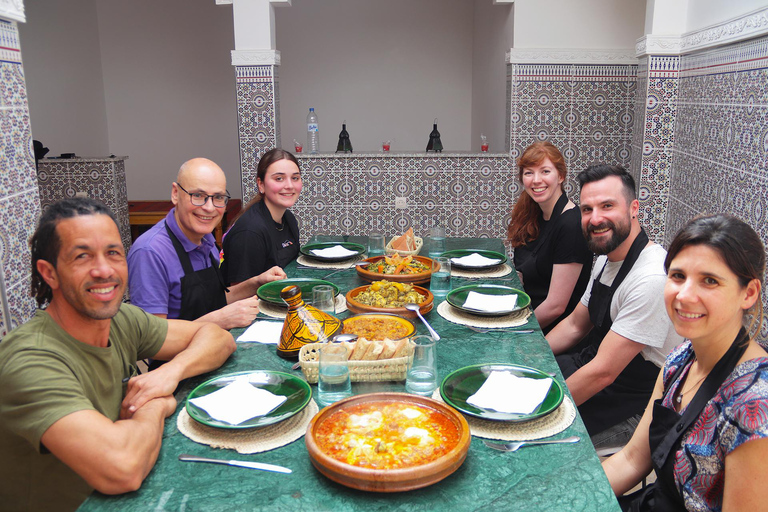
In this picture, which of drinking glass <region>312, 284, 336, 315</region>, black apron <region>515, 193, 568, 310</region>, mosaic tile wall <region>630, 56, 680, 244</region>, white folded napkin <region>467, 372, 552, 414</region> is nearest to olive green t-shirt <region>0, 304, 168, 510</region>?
drinking glass <region>312, 284, 336, 315</region>

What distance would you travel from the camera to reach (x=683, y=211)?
4.49 metres

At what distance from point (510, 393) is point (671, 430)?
424mm

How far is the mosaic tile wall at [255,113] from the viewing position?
5.43m

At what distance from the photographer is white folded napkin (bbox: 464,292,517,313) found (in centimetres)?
253

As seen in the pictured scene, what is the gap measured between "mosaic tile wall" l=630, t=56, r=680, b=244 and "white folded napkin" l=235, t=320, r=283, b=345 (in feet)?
11.5

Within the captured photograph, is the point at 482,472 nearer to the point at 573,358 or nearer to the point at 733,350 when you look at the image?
the point at 733,350

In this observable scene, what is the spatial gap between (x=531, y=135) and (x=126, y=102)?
5.76 m

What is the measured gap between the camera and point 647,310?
89.6 inches

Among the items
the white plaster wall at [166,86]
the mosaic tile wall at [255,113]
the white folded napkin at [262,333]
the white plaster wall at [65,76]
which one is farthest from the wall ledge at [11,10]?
the white plaster wall at [166,86]

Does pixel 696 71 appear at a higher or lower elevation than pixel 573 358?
higher

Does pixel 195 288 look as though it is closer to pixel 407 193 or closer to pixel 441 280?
pixel 441 280

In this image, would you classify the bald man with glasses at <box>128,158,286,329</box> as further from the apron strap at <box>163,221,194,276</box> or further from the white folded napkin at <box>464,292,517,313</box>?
the white folded napkin at <box>464,292,517,313</box>

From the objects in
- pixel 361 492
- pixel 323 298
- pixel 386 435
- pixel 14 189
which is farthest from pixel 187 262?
pixel 361 492

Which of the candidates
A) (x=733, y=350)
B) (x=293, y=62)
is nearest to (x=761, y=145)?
(x=733, y=350)
